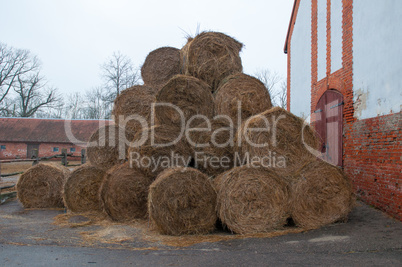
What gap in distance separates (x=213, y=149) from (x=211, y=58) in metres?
2.59

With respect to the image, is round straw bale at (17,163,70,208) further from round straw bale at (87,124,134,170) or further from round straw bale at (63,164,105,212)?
round straw bale at (87,124,134,170)

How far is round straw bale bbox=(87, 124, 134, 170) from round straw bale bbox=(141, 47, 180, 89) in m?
1.98

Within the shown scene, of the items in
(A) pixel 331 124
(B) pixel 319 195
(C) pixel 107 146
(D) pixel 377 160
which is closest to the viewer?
(B) pixel 319 195

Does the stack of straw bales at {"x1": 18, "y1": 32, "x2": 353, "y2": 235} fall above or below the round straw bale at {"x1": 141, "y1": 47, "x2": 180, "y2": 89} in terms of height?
below

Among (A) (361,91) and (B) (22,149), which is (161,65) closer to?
(A) (361,91)

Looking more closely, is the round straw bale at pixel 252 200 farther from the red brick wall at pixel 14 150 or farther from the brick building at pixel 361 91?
the red brick wall at pixel 14 150

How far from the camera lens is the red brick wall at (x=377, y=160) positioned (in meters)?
5.96

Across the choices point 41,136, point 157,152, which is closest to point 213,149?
point 157,152

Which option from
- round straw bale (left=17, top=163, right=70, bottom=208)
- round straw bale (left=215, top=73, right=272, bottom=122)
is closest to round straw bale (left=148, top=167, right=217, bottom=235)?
round straw bale (left=215, top=73, right=272, bottom=122)

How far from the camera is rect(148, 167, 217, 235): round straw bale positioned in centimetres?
562

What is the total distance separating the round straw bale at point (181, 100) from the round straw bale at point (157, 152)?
0.55m

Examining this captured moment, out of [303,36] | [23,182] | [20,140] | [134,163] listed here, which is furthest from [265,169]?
[20,140]

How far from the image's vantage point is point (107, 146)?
25.9 feet

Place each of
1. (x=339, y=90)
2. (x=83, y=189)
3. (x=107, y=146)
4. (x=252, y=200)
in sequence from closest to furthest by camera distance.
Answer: (x=252, y=200) < (x=83, y=189) < (x=107, y=146) < (x=339, y=90)
